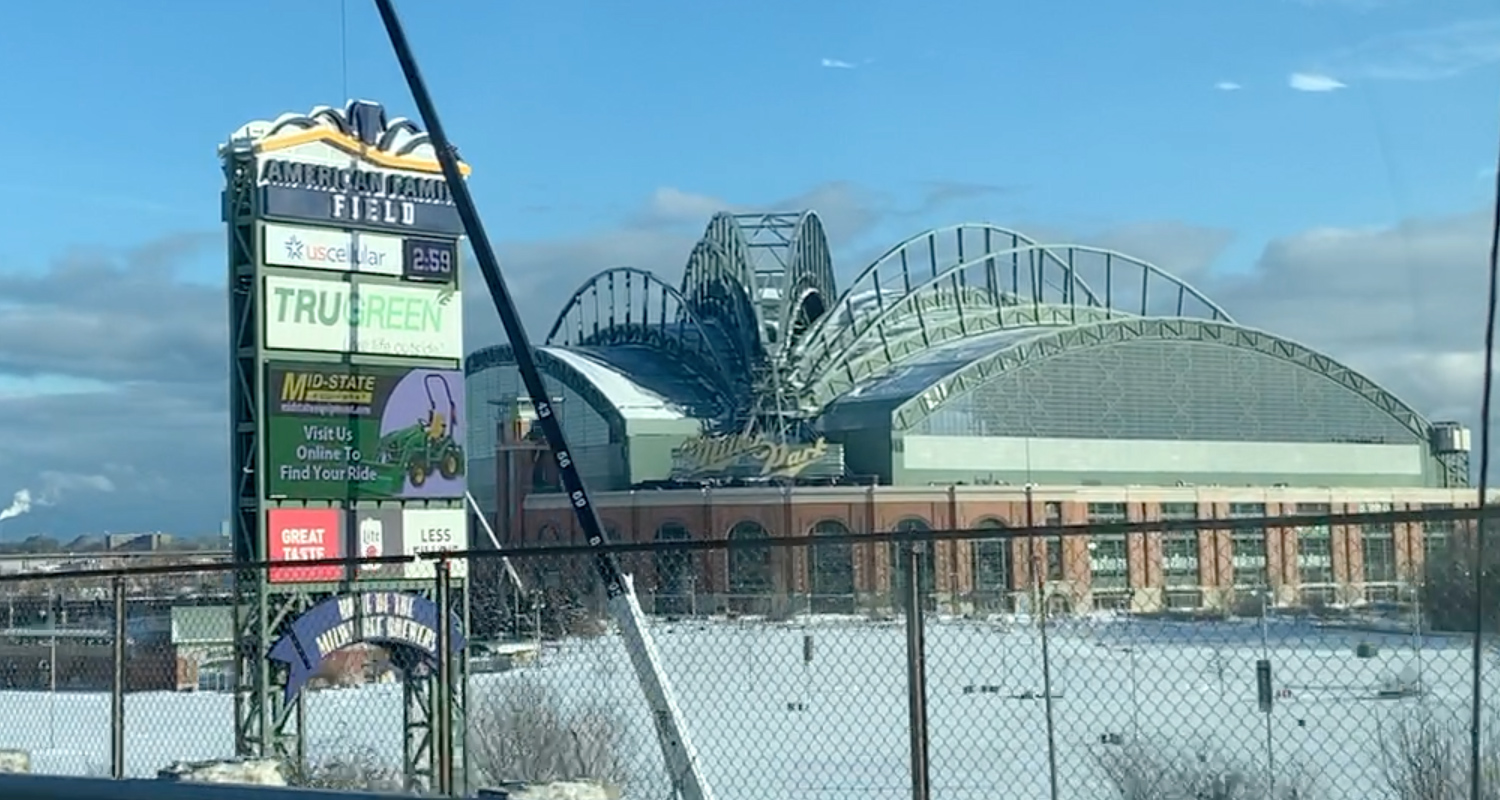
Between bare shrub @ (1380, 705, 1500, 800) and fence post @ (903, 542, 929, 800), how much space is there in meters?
5.06

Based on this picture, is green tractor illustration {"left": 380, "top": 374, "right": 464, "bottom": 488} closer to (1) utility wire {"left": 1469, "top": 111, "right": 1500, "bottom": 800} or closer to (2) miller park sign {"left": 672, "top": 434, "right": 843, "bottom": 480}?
(1) utility wire {"left": 1469, "top": 111, "right": 1500, "bottom": 800}

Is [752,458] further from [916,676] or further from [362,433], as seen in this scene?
[916,676]

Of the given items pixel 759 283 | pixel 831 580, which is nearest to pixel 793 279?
pixel 759 283

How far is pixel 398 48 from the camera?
2358 centimetres

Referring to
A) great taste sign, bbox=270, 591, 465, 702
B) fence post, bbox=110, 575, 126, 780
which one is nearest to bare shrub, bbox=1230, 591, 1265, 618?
great taste sign, bbox=270, 591, 465, 702

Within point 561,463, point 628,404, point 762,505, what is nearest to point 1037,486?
point 762,505

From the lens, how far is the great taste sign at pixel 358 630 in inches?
826

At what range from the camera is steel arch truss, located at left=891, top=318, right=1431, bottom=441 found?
94688 mm

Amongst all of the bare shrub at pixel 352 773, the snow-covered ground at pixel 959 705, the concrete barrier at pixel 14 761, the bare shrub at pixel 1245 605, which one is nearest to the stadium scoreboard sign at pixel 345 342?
the snow-covered ground at pixel 959 705

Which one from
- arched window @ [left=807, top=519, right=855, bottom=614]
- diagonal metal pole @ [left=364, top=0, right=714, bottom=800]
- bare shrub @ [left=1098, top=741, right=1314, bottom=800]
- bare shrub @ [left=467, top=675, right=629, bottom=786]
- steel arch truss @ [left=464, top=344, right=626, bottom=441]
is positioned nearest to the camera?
bare shrub @ [left=1098, top=741, right=1314, bottom=800]

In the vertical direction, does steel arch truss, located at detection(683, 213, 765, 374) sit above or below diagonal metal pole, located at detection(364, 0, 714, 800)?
above

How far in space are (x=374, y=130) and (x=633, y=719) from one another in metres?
8.58

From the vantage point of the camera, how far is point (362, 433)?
2394cm

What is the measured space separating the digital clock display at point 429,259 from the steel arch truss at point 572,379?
227 feet
